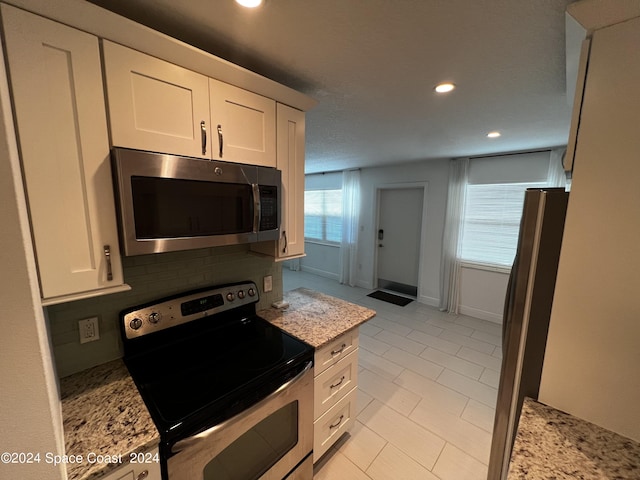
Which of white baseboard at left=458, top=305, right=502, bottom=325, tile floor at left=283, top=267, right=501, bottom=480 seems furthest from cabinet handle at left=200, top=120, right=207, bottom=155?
white baseboard at left=458, top=305, right=502, bottom=325

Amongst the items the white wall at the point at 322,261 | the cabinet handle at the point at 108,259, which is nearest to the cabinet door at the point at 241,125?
the cabinet handle at the point at 108,259

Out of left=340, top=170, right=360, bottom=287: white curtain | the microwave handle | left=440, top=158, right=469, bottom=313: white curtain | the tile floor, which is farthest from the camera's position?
left=340, top=170, right=360, bottom=287: white curtain

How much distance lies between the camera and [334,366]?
1612 mm

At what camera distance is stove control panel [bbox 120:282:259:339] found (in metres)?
1.29

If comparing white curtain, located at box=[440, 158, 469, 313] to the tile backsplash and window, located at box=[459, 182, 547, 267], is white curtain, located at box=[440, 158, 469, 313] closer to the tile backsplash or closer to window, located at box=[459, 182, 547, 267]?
window, located at box=[459, 182, 547, 267]

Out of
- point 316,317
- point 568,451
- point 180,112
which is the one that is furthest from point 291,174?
point 568,451

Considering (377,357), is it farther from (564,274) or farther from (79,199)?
(79,199)

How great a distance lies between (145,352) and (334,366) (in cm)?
106

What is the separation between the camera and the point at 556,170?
3100 mm

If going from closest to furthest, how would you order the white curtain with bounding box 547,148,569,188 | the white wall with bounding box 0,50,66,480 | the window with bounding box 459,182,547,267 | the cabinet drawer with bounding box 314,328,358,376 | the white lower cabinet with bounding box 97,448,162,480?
the white wall with bounding box 0,50,66,480 → the white lower cabinet with bounding box 97,448,162,480 → the cabinet drawer with bounding box 314,328,358,376 → the white curtain with bounding box 547,148,569,188 → the window with bounding box 459,182,547,267

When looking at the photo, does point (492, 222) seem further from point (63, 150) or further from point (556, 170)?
point (63, 150)

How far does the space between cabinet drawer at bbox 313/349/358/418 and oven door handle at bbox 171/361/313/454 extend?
0.21 metres

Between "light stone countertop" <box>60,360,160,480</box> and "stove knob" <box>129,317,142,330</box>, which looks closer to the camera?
"light stone countertop" <box>60,360,160,480</box>

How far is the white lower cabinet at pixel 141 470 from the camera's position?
827mm
